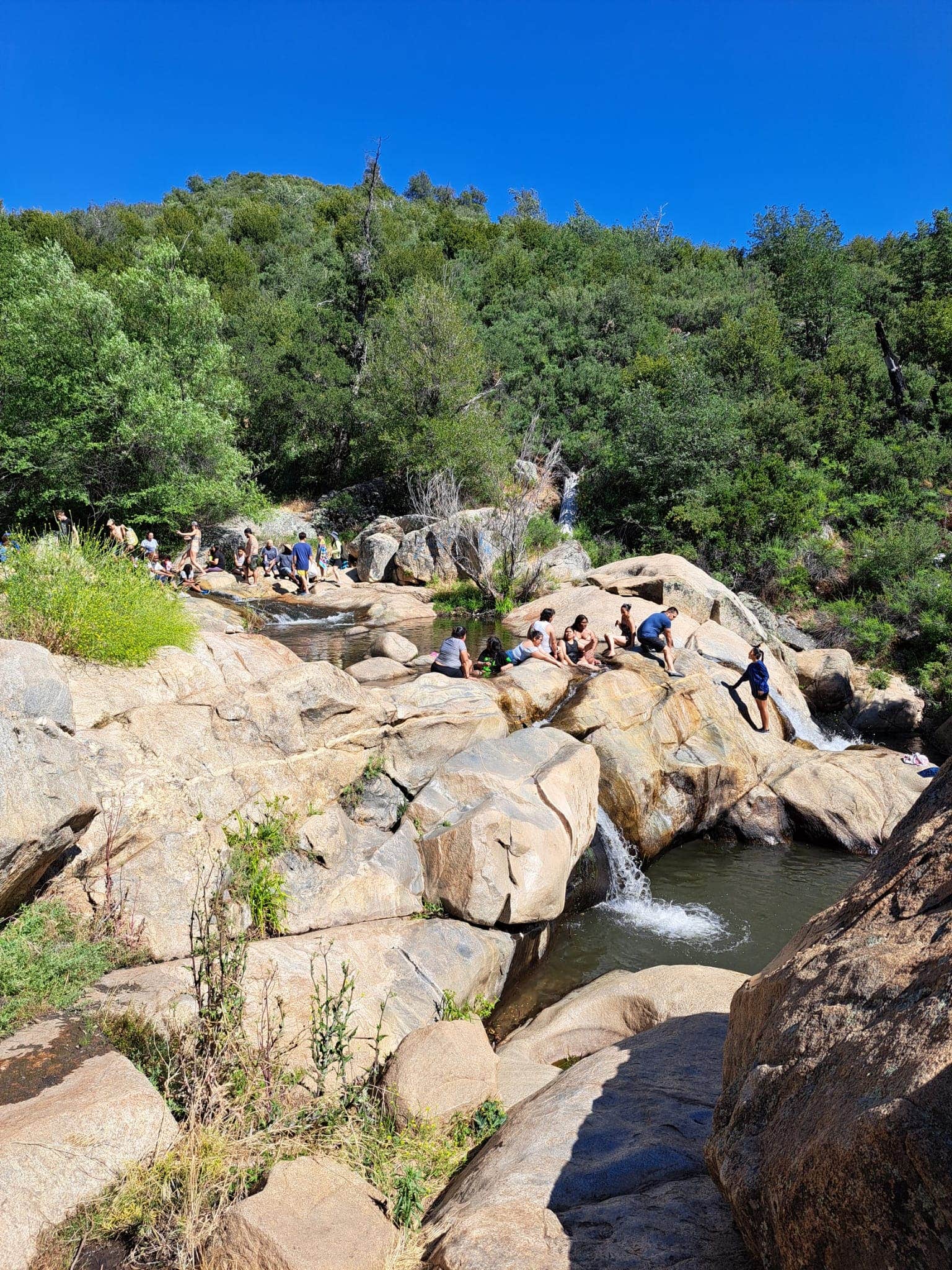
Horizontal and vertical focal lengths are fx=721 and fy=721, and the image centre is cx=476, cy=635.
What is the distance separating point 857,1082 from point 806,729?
14.2m

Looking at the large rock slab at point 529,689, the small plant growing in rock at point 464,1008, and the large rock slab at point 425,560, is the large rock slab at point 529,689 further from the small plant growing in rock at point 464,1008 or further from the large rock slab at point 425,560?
the large rock slab at point 425,560

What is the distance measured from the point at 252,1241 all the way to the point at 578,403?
35529 mm

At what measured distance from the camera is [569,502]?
31438mm

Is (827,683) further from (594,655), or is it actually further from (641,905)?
(641,905)

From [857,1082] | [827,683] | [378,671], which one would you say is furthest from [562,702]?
[827,683]

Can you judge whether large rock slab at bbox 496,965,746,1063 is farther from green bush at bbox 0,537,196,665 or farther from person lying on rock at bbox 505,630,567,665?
person lying on rock at bbox 505,630,567,665

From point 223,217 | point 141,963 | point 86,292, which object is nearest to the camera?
point 141,963

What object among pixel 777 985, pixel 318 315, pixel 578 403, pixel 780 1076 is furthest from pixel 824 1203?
pixel 318 315

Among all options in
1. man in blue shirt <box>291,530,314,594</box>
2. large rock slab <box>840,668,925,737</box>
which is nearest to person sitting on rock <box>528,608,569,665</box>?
large rock slab <box>840,668,925,737</box>

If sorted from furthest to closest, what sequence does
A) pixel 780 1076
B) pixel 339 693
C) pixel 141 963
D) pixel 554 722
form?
pixel 554 722, pixel 339 693, pixel 141 963, pixel 780 1076

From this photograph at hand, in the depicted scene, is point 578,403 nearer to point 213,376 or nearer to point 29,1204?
point 213,376

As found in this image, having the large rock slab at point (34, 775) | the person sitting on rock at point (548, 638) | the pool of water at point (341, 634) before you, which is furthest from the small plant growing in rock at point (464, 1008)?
the pool of water at point (341, 634)

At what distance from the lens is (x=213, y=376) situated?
1005 inches

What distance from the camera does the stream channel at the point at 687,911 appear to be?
808 cm
